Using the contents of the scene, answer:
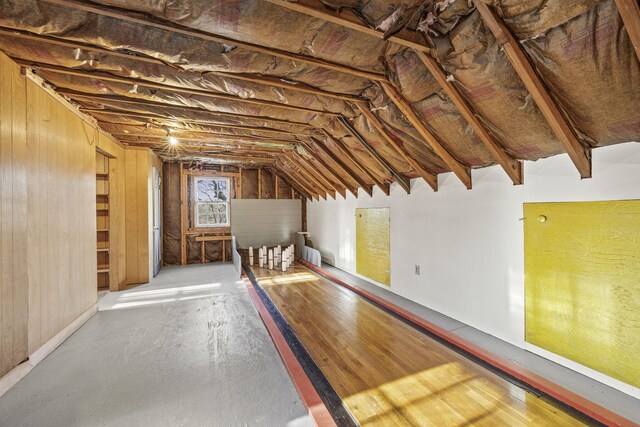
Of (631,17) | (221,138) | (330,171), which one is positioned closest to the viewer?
(631,17)

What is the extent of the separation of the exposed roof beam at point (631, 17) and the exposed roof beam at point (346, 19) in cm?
99

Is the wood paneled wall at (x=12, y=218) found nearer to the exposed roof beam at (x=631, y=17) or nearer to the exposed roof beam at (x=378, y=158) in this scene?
the exposed roof beam at (x=378, y=158)

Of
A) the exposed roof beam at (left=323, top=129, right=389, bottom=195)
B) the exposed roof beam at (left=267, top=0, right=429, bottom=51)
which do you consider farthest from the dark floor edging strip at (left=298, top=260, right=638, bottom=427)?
the exposed roof beam at (left=267, top=0, right=429, bottom=51)

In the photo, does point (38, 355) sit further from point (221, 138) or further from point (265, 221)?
point (265, 221)

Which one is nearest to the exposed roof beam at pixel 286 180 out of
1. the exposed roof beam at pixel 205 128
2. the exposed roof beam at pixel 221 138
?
the exposed roof beam at pixel 221 138

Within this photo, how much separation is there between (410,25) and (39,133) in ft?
11.4

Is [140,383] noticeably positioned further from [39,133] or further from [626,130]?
[626,130]

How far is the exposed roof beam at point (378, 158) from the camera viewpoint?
3.48 metres

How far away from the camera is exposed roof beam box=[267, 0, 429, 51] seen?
1591mm

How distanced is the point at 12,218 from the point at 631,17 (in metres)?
4.38

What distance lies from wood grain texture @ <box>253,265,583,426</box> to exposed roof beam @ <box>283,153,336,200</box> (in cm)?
331

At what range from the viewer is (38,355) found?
248 cm

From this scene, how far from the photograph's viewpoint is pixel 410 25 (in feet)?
6.11

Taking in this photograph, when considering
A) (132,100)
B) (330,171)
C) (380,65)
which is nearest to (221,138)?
(132,100)
